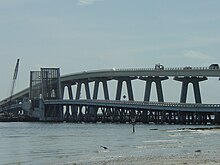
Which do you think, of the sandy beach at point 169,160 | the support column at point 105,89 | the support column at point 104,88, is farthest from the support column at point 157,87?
the sandy beach at point 169,160

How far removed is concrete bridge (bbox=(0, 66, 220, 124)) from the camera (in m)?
128

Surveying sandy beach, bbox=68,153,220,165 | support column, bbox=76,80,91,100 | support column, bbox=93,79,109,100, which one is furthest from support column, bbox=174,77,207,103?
sandy beach, bbox=68,153,220,165

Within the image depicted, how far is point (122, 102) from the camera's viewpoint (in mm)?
145375

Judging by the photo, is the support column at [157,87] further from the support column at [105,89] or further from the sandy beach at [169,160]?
the sandy beach at [169,160]

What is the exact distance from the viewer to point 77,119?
564 ft

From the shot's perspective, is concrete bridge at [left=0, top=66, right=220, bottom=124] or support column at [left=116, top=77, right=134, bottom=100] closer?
concrete bridge at [left=0, top=66, right=220, bottom=124]

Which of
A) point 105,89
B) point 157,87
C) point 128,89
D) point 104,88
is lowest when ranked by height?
point 157,87

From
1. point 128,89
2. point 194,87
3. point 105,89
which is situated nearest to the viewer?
point 194,87

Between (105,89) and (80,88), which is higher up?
(80,88)

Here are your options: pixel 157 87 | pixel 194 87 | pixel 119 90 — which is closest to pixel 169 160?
pixel 194 87

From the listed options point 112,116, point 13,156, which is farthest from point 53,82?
point 13,156

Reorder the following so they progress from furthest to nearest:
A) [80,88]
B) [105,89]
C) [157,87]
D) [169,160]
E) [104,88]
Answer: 1. [80,88]
2. [104,88]
3. [105,89]
4. [157,87]
5. [169,160]

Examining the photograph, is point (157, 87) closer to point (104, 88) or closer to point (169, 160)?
point (104, 88)

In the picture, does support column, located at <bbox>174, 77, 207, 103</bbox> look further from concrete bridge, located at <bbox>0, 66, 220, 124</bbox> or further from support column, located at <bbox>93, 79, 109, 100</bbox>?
support column, located at <bbox>93, 79, 109, 100</bbox>
